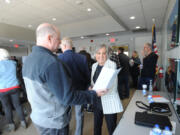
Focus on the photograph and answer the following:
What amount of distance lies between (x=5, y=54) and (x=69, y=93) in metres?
1.87

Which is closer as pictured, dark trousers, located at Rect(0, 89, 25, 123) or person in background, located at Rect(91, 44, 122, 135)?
person in background, located at Rect(91, 44, 122, 135)

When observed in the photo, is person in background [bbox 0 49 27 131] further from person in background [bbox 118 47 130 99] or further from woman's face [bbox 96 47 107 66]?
person in background [bbox 118 47 130 99]

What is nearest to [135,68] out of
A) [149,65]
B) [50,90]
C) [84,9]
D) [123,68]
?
[123,68]

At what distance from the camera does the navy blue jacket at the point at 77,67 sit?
1645 millimetres

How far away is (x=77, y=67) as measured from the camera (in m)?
1.69

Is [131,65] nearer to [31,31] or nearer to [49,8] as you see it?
[49,8]

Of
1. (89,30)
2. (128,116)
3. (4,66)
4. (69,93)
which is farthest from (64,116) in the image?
(89,30)

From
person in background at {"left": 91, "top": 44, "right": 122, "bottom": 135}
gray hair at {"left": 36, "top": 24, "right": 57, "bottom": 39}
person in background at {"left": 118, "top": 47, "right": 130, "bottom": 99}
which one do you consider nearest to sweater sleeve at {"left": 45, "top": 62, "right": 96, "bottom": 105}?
gray hair at {"left": 36, "top": 24, "right": 57, "bottom": 39}

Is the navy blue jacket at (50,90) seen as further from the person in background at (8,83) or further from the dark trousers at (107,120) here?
the person in background at (8,83)

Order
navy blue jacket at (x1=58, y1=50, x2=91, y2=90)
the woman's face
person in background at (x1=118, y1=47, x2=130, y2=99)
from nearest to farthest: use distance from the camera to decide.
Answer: the woman's face → navy blue jacket at (x1=58, y1=50, x2=91, y2=90) → person in background at (x1=118, y1=47, x2=130, y2=99)

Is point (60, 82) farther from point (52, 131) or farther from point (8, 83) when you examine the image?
point (8, 83)

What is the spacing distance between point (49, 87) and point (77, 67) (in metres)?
0.93

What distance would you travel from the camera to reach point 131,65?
4.75 meters

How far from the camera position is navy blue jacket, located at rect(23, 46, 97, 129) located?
29.0 inches
